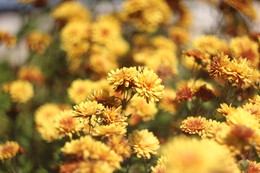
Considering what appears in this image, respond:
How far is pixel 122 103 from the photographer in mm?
1494

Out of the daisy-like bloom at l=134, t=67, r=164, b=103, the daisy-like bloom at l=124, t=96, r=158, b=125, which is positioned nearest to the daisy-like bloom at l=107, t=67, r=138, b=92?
the daisy-like bloom at l=134, t=67, r=164, b=103

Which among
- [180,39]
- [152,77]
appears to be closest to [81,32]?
[180,39]

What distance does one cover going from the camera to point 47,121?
2.03m

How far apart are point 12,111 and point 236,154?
1485 mm

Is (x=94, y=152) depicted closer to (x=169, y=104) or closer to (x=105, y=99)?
(x=105, y=99)

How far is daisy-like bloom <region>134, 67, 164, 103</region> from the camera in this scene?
53.6 inches

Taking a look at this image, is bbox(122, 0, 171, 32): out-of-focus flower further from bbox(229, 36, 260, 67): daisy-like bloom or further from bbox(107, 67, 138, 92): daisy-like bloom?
bbox(107, 67, 138, 92): daisy-like bloom

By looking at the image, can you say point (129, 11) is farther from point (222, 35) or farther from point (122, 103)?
point (122, 103)

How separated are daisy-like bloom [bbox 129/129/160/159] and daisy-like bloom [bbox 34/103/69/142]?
55cm

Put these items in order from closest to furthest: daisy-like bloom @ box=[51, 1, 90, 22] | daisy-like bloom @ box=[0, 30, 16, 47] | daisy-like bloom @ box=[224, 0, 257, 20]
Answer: daisy-like bloom @ box=[0, 30, 16, 47] → daisy-like bloom @ box=[224, 0, 257, 20] → daisy-like bloom @ box=[51, 1, 90, 22]

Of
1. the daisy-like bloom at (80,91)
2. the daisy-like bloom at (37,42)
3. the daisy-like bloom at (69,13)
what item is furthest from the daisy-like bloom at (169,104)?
the daisy-like bloom at (37,42)

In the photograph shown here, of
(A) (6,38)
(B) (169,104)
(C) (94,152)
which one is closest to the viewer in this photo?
(C) (94,152)

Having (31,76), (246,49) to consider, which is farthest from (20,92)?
(246,49)

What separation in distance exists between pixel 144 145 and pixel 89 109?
0.83ft
